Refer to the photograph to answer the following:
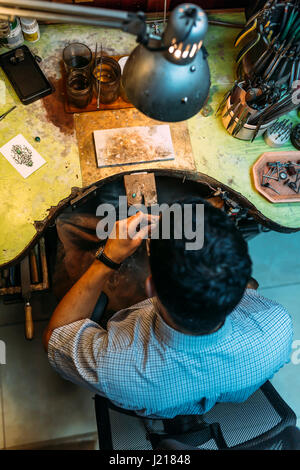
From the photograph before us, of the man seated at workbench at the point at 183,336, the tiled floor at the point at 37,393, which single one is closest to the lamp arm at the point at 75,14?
the man seated at workbench at the point at 183,336

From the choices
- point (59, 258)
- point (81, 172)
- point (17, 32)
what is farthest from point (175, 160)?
point (17, 32)

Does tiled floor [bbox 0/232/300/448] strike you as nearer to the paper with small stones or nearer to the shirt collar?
the paper with small stones

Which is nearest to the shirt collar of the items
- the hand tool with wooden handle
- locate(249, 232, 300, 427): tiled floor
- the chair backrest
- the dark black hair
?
the dark black hair

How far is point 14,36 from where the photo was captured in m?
1.76

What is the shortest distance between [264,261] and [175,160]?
3.99 feet

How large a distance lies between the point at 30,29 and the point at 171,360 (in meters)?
1.64

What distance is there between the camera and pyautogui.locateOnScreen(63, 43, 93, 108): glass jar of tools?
5.58ft

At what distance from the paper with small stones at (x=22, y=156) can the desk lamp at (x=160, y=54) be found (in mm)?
691

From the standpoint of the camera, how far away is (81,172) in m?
1.72

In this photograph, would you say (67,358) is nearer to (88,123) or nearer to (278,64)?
(88,123)

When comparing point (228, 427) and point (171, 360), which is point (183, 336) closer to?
point (171, 360)

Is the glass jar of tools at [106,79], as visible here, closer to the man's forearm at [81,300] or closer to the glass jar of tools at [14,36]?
the glass jar of tools at [14,36]

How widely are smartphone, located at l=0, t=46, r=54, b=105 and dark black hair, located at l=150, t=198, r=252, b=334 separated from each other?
1114 mm

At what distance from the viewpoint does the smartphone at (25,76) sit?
1.76 meters
